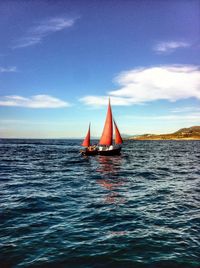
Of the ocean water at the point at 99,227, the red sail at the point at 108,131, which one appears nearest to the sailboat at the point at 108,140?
the red sail at the point at 108,131

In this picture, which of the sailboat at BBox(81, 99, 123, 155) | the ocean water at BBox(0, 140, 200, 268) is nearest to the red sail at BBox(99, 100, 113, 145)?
the sailboat at BBox(81, 99, 123, 155)

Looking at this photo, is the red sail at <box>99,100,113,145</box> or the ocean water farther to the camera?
the red sail at <box>99,100,113,145</box>

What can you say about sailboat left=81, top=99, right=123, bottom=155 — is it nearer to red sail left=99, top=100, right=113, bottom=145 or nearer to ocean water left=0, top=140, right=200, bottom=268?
red sail left=99, top=100, right=113, bottom=145

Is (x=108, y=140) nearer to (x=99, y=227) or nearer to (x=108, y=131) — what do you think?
(x=108, y=131)

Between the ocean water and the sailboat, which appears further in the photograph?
the sailboat

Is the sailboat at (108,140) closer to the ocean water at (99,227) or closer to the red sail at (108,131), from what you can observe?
the red sail at (108,131)

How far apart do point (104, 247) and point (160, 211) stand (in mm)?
6290

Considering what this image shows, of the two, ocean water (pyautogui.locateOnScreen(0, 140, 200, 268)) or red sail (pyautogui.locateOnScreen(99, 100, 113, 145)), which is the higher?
red sail (pyautogui.locateOnScreen(99, 100, 113, 145))

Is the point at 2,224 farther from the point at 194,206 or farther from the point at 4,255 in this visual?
the point at 194,206

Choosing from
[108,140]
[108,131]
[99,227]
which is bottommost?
[99,227]

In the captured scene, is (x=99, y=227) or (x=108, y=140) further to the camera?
(x=108, y=140)

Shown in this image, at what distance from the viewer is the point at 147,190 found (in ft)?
74.7

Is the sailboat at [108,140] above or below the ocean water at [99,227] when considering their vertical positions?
above

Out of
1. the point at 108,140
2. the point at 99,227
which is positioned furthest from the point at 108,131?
the point at 99,227
